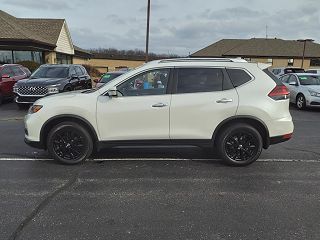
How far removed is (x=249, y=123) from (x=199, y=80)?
111 centimetres

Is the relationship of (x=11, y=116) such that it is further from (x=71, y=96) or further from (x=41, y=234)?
(x=41, y=234)

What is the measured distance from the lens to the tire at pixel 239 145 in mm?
5867

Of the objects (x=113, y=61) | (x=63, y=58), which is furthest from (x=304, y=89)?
(x=113, y=61)

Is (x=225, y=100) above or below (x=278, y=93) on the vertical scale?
below

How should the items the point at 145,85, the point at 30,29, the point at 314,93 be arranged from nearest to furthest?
1. the point at 145,85
2. the point at 314,93
3. the point at 30,29

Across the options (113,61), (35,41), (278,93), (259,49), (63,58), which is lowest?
(278,93)

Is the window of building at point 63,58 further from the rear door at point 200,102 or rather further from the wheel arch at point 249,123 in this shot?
the wheel arch at point 249,123

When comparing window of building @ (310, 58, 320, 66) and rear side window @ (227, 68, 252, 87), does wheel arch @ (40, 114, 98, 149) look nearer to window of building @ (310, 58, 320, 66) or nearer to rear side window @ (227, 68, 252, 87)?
rear side window @ (227, 68, 252, 87)

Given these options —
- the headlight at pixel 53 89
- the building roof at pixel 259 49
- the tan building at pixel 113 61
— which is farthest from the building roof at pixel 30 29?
the building roof at pixel 259 49

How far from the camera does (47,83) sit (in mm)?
12828

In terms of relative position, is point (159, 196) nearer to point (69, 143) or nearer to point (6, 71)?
point (69, 143)

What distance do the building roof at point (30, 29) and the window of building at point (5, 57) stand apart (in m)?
1.18

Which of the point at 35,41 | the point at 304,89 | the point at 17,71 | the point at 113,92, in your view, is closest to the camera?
the point at 113,92

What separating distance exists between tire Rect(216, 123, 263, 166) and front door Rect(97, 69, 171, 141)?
96 cm
